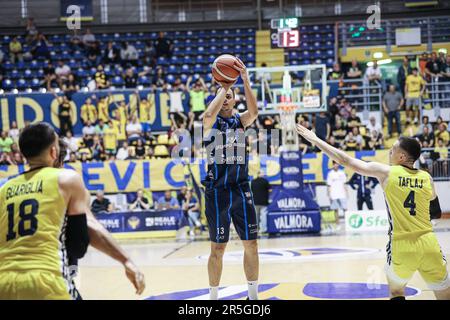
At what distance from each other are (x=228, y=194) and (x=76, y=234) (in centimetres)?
270

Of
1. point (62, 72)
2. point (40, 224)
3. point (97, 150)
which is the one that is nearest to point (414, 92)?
point (97, 150)

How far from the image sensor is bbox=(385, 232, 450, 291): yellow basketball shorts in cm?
471

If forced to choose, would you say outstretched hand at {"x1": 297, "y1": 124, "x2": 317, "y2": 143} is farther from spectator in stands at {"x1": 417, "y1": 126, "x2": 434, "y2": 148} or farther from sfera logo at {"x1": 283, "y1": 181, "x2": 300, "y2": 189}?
spectator in stands at {"x1": 417, "y1": 126, "x2": 434, "y2": 148}

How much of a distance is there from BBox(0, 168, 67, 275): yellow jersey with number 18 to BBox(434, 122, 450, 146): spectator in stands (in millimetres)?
16151

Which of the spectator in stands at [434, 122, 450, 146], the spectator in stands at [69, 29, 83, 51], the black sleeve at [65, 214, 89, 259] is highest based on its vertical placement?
→ the spectator in stands at [69, 29, 83, 51]

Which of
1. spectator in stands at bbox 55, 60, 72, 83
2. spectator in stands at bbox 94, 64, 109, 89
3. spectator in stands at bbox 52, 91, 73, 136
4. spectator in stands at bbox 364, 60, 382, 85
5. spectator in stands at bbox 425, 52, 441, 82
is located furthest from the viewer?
spectator in stands at bbox 55, 60, 72, 83

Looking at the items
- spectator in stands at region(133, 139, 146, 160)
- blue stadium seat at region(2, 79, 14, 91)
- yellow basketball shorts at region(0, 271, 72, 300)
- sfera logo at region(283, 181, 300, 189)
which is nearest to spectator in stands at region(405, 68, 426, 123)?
sfera logo at region(283, 181, 300, 189)

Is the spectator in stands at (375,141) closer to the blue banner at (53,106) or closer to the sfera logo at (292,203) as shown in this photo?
the sfera logo at (292,203)

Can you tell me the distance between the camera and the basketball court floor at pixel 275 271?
680 cm

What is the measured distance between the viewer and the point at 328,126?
724 inches

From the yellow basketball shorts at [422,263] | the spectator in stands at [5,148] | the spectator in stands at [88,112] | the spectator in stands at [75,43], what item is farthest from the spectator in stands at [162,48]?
the yellow basketball shorts at [422,263]

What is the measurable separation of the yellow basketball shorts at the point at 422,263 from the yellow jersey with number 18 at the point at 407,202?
9 centimetres
